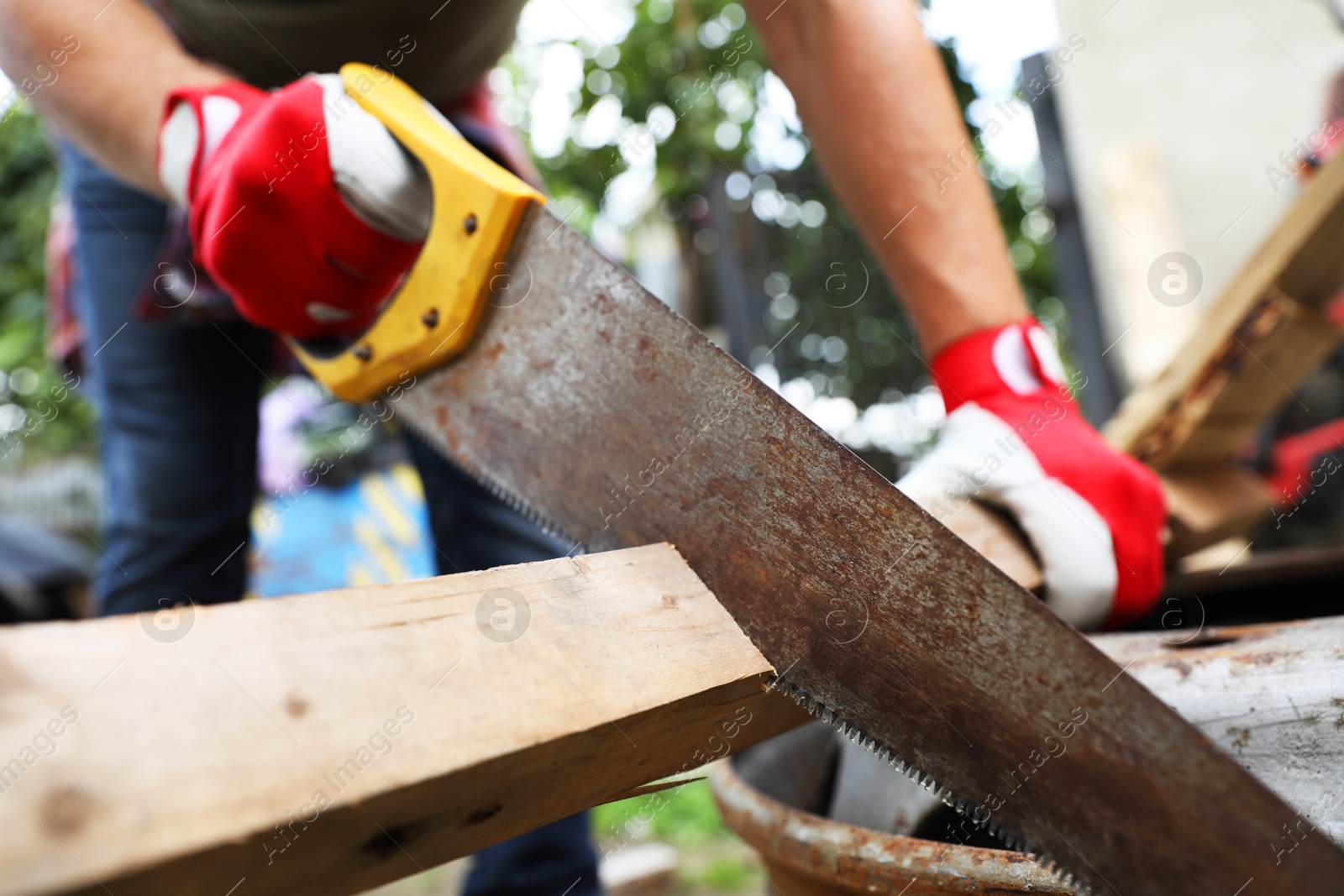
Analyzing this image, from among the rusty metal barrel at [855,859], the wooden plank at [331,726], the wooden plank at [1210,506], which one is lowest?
the rusty metal barrel at [855,859]

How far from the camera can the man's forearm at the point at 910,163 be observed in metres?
1.44

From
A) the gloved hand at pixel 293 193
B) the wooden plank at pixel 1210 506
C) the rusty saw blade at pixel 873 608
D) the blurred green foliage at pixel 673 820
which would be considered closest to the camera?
the rusty saw blade at pixel 873 608

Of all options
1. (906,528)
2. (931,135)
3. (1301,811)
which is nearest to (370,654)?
(906,528)

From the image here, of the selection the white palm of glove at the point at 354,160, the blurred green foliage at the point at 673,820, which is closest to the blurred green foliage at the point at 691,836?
the blurred green foliage at the point at 673,820

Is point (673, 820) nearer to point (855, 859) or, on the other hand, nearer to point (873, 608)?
point (855, 859)

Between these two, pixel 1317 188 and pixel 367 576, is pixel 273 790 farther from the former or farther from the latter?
pixel 367 576

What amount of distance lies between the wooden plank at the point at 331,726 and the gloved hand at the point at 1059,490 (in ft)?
1.67

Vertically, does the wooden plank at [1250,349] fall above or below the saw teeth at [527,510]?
above

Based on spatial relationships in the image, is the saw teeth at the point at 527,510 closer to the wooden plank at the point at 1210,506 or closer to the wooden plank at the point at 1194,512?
the wooden plank at the point at 1194,512

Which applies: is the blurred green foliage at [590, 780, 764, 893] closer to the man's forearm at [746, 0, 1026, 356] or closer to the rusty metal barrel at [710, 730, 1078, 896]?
the rusty metal barrel at [710, 730, 1078, 896]

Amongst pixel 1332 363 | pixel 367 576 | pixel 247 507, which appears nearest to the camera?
pixel 247 507

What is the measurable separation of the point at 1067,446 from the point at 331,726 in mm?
1005

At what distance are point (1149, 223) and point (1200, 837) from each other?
477 centimetres

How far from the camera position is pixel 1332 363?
4262mm
